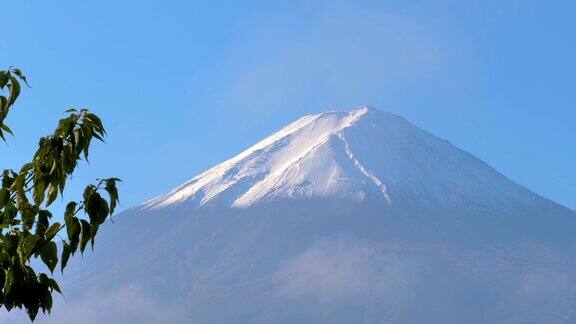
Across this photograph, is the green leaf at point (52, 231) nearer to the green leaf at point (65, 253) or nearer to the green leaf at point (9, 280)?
the green leaf at point (65, 253)

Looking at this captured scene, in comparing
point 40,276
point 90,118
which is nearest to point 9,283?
point 40,276

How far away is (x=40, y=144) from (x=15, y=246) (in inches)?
19.8

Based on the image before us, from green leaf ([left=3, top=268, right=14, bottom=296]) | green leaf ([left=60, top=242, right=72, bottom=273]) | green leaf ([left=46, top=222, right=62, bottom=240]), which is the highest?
green leaf ([left=46, top=222, right=62, bottom=240])

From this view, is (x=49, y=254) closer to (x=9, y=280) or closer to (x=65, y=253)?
(x=65, y=253)

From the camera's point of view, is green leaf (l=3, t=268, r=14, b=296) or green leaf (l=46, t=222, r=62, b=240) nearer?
green leaf (l=3, t=268, r=14, b=296)

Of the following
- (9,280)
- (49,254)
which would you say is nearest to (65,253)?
(49,254)

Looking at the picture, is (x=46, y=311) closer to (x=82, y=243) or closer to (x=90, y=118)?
(x=82, y=243)

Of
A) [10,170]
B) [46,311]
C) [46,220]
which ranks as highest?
[10,170]

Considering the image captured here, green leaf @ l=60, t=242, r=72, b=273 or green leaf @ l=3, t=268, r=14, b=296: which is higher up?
green leaf @ l=60, t=242, r=72, b=273

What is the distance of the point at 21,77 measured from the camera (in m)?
6.04

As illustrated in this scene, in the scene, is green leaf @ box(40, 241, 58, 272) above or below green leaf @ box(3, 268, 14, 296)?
above

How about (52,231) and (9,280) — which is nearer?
(9,280)

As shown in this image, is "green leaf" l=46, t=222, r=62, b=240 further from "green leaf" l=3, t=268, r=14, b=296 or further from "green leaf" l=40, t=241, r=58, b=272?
"green leaf" l=3, t=268, r=14, b=296

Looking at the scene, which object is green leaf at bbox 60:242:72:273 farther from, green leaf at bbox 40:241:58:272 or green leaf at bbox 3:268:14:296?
green leaf at bbox 3:268:14:296
